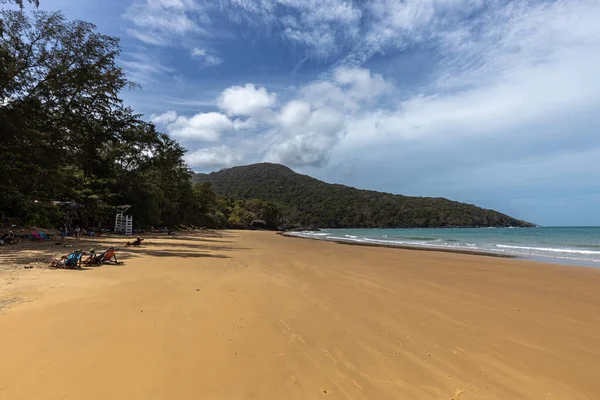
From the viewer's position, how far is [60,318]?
4.79 m

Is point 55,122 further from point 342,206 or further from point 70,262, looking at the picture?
point 342,206

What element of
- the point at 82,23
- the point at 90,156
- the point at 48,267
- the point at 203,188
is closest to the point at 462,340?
the point at 48,267

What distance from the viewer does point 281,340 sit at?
4574 mm

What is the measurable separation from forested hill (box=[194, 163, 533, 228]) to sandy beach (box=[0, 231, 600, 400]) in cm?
10186

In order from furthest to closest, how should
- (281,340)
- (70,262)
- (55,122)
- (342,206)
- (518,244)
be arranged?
(342,206), (518,244), (55,122), (70,262), (281,340)

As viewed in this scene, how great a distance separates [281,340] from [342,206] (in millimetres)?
120748

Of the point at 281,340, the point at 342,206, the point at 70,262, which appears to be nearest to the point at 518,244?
the point at 281,340


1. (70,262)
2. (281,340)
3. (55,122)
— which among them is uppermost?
(55,122)

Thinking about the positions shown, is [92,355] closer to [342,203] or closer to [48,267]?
[48,267]

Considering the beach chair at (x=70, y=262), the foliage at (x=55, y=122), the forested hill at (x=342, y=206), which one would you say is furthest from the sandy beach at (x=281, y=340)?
the forested hill at (x=342, y=206)

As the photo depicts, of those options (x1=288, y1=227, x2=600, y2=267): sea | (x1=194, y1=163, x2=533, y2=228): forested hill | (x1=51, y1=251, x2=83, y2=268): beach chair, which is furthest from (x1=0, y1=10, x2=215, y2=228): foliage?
(x1=194, y1=163, x2=533, y2=228): forested hill

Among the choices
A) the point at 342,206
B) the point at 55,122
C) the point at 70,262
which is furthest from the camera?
the point at 342,206

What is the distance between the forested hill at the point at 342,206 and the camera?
115m

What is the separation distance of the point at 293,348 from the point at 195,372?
1.33 m
